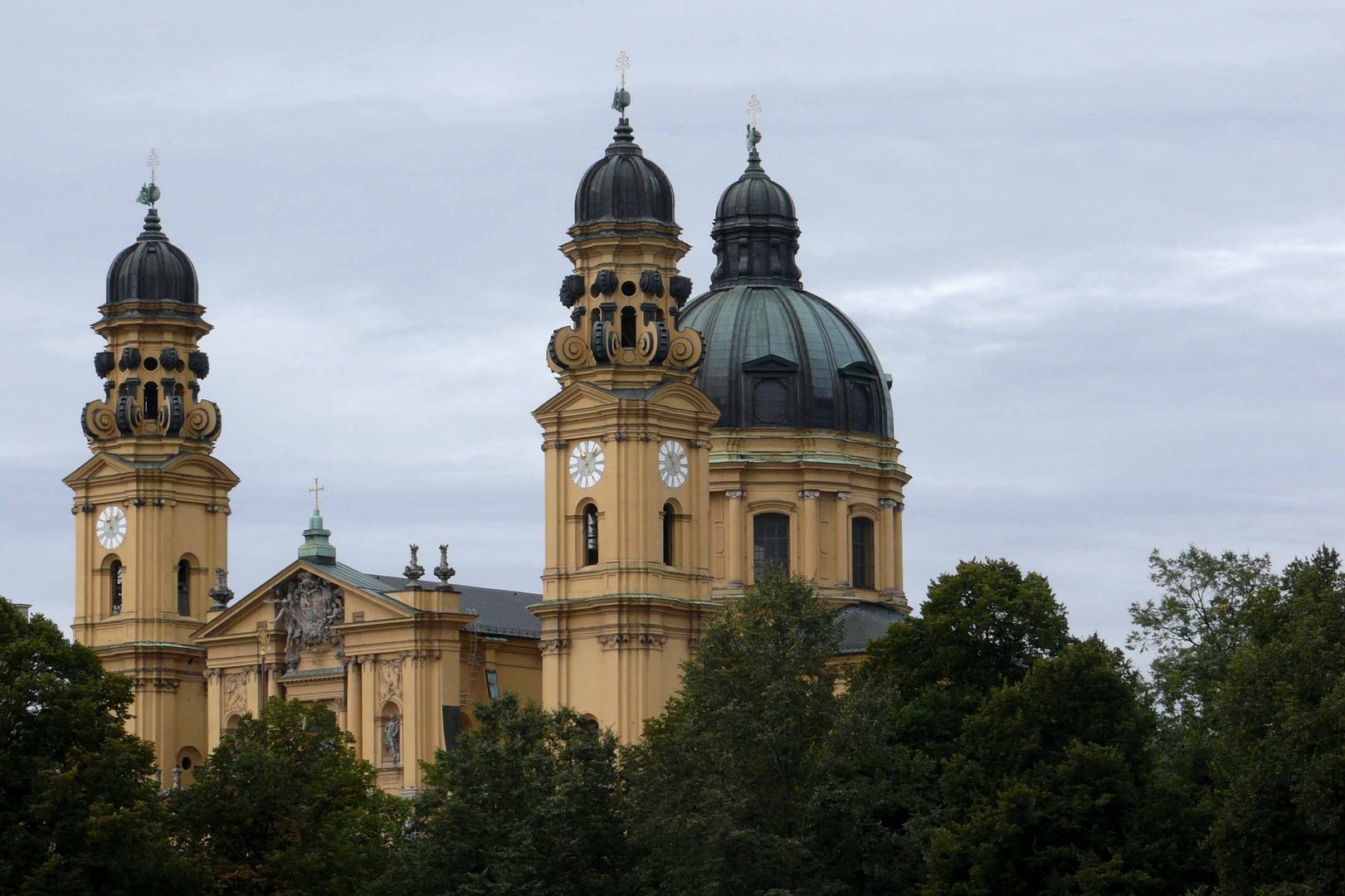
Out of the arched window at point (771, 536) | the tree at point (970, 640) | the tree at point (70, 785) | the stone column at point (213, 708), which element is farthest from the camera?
the arched window at point (771, 536)

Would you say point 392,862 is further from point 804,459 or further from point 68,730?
point 804,459

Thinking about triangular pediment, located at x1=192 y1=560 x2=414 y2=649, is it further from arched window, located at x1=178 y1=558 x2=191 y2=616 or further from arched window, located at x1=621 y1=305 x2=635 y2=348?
arched window, located at x1=621 y1=305 x2=635 y2=348

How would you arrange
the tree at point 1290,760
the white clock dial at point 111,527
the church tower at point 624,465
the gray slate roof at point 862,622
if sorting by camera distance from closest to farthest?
the tree at point 1290,760, the church tower at point 624,465, the gray slate roof at point 862,622, the white clock dial at point 111,527

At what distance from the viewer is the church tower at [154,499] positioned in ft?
373

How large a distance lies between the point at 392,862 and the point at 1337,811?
2392cm

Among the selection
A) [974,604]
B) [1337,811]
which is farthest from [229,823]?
[1337,811]

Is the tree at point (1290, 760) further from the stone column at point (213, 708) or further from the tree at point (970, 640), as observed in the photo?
the stone column at point (213, 708)

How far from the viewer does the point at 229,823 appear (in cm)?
8062

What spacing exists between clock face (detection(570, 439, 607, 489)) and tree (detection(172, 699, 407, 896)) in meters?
16.8

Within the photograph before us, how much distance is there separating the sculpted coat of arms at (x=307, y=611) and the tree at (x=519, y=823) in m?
26.8

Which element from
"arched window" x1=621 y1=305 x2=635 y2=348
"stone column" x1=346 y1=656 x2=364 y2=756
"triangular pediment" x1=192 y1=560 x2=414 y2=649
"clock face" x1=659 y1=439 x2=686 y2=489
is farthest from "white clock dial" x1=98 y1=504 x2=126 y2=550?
"clock face" x1=659 y1=439 x2=686 y2=489

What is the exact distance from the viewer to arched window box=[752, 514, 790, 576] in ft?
373

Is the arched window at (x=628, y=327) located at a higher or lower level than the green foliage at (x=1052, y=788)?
higher

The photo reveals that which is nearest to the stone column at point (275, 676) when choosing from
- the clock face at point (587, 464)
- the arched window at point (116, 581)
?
the arched window at point (116, 581)
